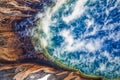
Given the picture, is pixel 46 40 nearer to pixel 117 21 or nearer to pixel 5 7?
pixel 5 7

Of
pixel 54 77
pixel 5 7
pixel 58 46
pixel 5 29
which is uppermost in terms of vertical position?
pixel 5 7

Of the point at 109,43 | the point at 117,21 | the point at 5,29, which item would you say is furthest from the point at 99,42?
the point at 5,29

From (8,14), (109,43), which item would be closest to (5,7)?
(8,14)

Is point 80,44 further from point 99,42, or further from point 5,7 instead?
point 5,7

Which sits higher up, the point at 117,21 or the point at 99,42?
the point at 117,21

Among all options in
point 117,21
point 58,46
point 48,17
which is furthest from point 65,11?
point 117,21

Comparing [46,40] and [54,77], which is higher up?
[46,40]
